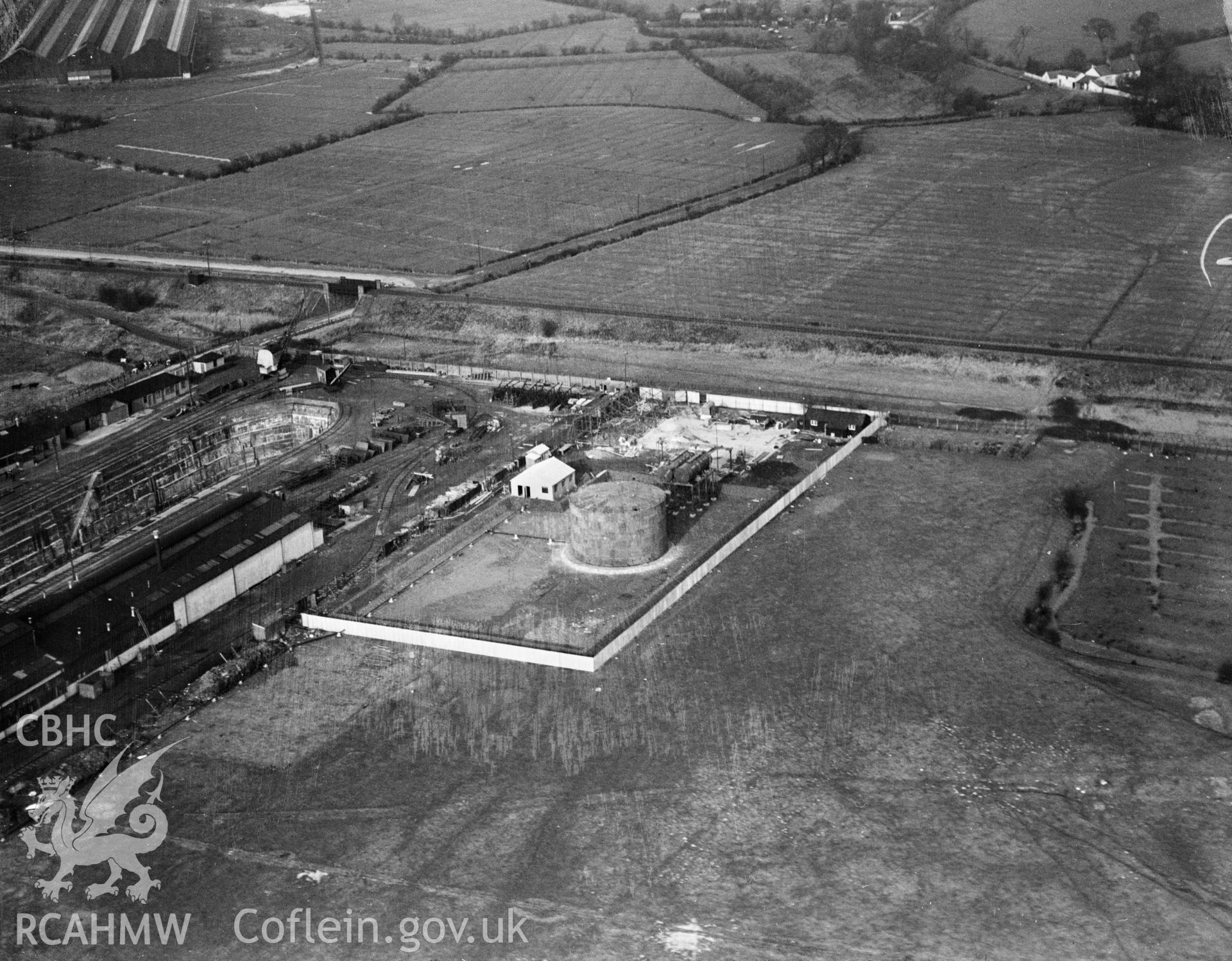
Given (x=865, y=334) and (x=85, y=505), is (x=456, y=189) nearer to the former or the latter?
(x=865, y=334)

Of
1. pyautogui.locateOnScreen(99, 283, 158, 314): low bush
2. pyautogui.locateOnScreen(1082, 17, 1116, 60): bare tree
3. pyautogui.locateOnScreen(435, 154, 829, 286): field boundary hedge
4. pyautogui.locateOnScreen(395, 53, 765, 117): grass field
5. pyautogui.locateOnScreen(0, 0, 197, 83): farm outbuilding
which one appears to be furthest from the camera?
pyautogui.locateOnScreen(395, 53, 765, 117): grass field

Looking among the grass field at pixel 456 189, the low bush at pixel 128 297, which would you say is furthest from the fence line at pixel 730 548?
the low bush at pixel 128 297

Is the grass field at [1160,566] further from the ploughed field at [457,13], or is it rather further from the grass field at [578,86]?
the ploughed field at [457,13]

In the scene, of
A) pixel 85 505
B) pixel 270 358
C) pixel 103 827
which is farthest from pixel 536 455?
pixel 103 827

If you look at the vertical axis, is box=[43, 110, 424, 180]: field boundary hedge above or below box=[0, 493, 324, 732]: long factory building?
above

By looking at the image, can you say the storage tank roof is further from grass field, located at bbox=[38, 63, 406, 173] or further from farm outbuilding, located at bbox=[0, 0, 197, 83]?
grass field, located at bbox=[38, 63, 406, 173]

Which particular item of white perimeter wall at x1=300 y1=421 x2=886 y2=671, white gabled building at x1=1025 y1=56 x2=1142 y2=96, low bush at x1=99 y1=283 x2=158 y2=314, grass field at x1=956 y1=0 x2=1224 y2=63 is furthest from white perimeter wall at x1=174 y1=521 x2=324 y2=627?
grass field at x1=956 y1=0 x2=1224 y2=63

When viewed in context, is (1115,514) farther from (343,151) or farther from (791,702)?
(343,151)
